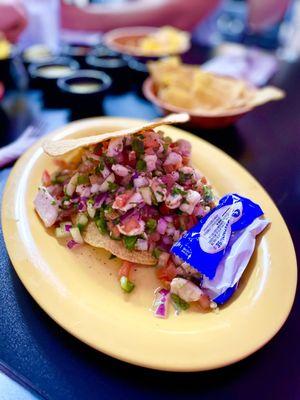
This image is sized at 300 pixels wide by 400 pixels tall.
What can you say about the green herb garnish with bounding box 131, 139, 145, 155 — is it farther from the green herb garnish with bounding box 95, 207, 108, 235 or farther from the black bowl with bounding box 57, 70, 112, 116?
the black bowl with bounding box 57, 70, 112, 116

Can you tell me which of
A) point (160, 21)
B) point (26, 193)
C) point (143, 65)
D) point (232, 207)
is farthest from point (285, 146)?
point (160, 21)

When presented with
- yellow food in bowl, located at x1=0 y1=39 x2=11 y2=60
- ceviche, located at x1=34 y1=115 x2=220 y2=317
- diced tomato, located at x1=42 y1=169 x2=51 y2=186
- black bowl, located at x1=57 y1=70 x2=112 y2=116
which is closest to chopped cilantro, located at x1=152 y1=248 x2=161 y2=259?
ceviche, located at x1=34 y1=115 x2=220 y2=317

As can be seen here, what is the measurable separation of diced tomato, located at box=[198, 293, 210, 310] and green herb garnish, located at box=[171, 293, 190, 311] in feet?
0.11

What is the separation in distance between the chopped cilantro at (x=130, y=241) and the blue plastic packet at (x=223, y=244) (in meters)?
0.11

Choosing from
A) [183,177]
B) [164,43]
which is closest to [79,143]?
[183,177]

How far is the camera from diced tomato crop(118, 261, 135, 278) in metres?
0.98

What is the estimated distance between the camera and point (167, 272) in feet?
3.25

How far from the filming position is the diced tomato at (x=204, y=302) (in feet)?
2.92

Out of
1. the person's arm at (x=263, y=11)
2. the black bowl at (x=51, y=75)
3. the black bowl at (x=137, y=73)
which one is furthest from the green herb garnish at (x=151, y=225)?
the person's arm at (x=263, y=11)

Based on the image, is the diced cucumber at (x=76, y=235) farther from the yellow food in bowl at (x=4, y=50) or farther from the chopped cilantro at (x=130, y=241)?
the yellow food in bowl at (x=4, y=50)

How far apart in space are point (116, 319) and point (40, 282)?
0.63 feet

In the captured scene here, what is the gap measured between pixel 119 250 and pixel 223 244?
28 cm

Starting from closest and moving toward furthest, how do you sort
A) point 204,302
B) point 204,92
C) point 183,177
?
point 204,302 < point 183,177 < point 204,92

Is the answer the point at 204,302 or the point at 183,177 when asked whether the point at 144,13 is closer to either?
the point at 183,177
